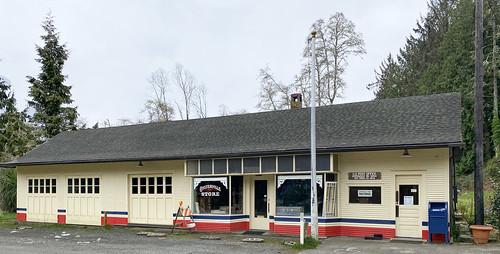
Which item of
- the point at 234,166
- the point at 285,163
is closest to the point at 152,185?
the point at 234,166

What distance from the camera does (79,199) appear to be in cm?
2386

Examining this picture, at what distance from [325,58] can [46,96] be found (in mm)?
22365

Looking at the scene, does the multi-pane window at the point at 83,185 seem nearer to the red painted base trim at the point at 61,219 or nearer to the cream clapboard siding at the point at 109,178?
the cream clapboard siding at the point at 109,178

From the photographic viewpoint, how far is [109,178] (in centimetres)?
2294

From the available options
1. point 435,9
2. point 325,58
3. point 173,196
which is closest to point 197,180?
point 173,196

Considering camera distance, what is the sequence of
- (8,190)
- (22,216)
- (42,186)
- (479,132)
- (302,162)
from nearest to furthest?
(479,132)
(302,162)
(42,186)
(22,216)
(8,190)

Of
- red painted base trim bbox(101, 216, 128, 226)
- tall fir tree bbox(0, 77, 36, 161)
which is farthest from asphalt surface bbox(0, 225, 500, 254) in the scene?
tall fir tree bbox(0, 77, 36, 161)

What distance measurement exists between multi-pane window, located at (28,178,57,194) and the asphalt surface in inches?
191

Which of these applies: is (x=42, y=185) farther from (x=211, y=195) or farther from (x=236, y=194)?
(x=236, y=194)

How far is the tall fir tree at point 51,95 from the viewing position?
40.5m

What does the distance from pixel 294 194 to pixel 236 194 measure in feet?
8.53

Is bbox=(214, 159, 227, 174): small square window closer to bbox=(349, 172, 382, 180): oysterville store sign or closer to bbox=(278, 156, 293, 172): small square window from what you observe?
bbox=(278, 156, 293, 172): small square window

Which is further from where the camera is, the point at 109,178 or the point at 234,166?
the point at 109,178

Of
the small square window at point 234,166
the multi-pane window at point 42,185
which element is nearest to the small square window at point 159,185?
the small square window at point 234,166
